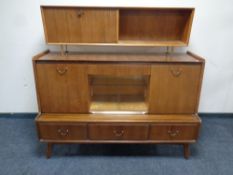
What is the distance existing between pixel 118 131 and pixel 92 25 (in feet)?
3.12

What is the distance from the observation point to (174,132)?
66.3 inches

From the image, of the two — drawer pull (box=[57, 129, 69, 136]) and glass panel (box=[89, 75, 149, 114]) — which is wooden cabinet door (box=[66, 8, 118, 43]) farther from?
drawer pull (box=[57, 129, 69, 136])

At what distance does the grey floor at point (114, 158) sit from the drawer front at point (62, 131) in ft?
0.80

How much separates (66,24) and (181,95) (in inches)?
46.1

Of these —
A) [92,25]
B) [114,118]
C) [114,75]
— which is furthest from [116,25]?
[114,118]

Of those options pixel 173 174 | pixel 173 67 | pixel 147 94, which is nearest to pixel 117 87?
pixel 147 94

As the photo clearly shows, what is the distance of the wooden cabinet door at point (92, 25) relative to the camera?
159cm

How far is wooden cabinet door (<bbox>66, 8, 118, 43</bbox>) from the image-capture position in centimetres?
159

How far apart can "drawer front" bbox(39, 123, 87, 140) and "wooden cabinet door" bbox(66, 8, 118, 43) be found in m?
0.76

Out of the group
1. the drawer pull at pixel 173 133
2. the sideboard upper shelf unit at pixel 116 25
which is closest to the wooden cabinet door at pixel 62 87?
the sideboard upper shelf unit at pixel 116 25

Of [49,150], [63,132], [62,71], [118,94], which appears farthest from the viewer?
[118,94]

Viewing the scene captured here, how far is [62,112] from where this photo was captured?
1722mm

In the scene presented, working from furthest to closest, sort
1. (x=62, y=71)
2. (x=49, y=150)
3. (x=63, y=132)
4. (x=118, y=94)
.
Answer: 1. (x=118, y=94)
2. (x=49, y=150)
3. (x=63, y=132)
4. (x=62, y=71)

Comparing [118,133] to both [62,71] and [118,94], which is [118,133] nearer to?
[118,94]
